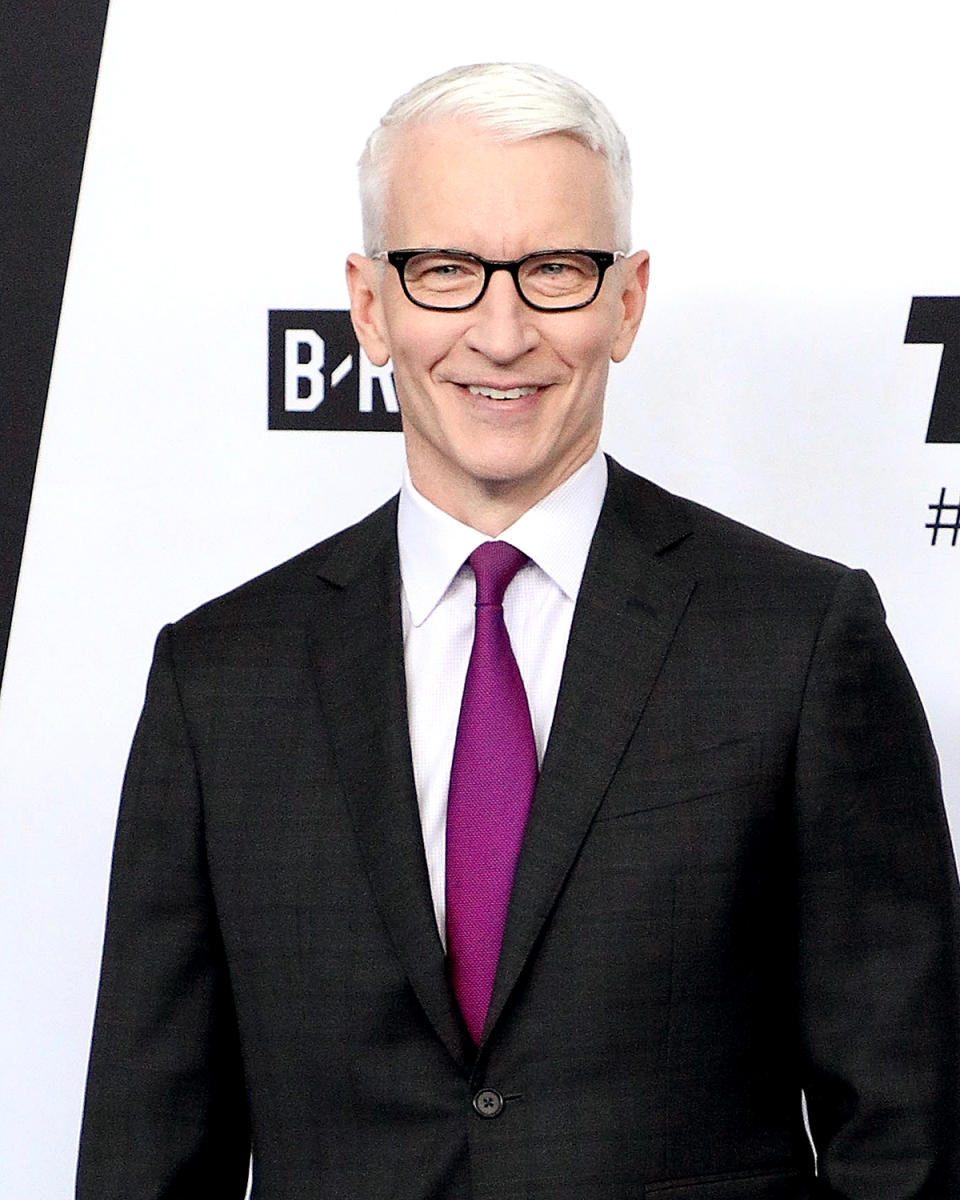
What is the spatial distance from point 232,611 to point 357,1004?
1.26 ft

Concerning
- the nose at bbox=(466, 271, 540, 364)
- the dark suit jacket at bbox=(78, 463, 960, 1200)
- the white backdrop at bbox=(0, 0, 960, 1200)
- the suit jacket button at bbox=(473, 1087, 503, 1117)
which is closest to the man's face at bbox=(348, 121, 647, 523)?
the nose at bbox=(466, 271, 540, 364)

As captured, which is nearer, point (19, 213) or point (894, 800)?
point (894, 800)

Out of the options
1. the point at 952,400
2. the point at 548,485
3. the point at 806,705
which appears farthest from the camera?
the point at 952,400

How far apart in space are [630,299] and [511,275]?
15cm

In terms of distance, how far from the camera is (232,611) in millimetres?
1680

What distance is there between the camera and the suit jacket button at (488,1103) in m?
1.44

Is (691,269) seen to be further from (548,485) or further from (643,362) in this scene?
(548,485)

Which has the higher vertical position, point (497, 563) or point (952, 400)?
point (952, 400)

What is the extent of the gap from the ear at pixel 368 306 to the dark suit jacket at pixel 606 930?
0.23 meters

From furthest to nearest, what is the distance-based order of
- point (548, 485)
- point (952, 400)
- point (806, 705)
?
point (952, 400)
point (548, 485)
point (806, 705)

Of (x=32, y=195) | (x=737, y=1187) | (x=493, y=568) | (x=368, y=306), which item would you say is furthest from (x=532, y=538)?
(x=32, y=195)

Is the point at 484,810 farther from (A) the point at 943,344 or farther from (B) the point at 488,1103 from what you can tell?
(A) the point at 943,344

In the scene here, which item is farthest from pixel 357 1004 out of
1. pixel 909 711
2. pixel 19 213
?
pixel 19 213

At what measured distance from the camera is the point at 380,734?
1537mm
